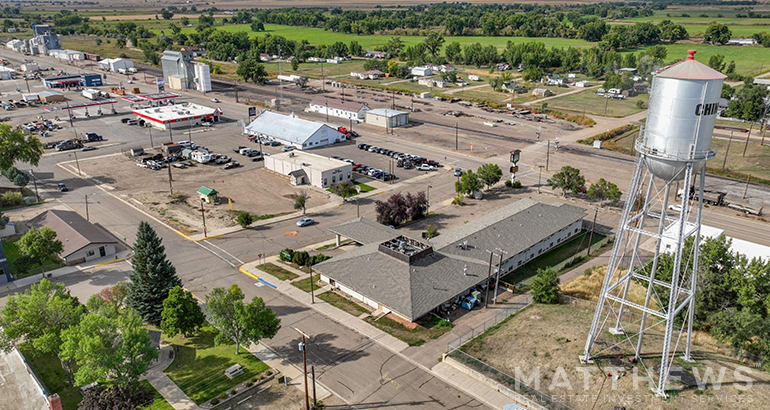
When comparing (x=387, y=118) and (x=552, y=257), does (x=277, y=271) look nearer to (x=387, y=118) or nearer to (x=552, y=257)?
(x=552, y=257)

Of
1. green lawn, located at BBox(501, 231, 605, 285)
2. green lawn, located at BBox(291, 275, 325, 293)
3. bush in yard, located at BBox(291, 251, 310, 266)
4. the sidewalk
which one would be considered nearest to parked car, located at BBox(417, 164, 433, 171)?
green lawn, located at BBox(501, 231, 605, 285)

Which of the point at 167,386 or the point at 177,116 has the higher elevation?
the point at 177,116

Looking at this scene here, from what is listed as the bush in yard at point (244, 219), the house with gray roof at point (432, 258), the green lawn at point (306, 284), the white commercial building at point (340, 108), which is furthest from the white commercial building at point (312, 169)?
the white commercial building at point (340, 108)

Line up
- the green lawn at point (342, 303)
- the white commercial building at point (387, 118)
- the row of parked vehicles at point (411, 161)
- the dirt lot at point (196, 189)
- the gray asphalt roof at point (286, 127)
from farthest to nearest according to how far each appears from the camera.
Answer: the white commercial building at point (387, 118) → the gray asphalt roof at point (286, 127) → the row of parked vehicles at point (411, 161) → the dirt lot at point (196, 189) → the green lawn at point (342, 303)

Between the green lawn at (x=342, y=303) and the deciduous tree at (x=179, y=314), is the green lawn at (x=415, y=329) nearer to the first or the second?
the green lawn at (x=342, y=303)

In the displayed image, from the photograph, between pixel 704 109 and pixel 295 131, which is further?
pixel 295 131

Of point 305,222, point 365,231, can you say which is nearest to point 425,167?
point 305,222

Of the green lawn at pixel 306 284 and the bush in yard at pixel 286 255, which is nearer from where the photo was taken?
the green lawn at pixel 306 284

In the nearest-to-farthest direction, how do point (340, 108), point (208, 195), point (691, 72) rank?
point (691, 72) → point (208, 195) → point (340, 108)
